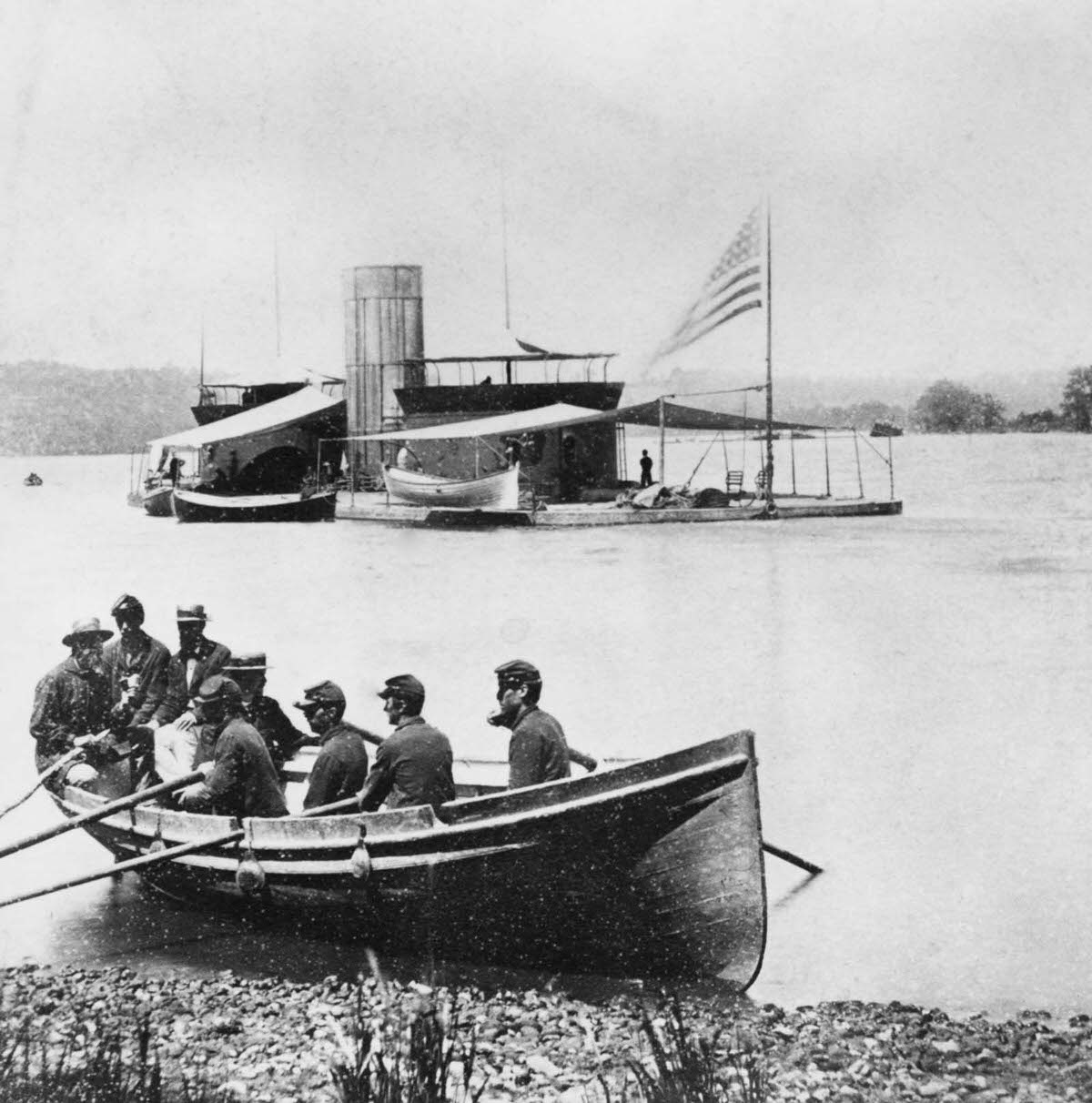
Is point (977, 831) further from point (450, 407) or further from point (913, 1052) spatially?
point (450, 407)

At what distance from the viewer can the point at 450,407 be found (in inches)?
1403

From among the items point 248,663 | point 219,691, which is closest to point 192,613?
point 248,663

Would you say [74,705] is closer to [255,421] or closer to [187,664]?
[187,664]

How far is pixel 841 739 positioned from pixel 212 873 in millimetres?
6767

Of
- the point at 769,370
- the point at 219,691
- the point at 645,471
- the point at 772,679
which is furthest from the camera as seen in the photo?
the point at 645,471

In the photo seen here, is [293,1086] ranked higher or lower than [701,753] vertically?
lower

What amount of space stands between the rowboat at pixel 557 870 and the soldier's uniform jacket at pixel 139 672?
191 centimetres

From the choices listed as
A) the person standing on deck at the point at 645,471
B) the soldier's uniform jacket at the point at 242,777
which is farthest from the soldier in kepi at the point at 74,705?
the person standing on deck at the point at 645,471

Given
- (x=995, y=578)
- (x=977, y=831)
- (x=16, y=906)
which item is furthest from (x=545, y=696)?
(x=995, y=578)

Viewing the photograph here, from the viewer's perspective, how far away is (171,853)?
7969 mm

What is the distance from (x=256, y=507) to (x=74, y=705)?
22.7 m

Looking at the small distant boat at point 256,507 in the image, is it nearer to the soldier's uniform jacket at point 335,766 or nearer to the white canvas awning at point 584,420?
the white canvas awning at point 584,420

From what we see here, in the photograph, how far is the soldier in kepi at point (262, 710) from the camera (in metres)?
8.47

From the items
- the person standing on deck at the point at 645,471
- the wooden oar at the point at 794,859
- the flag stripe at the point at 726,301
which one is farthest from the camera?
the person standing on deck at the point at 645,471
